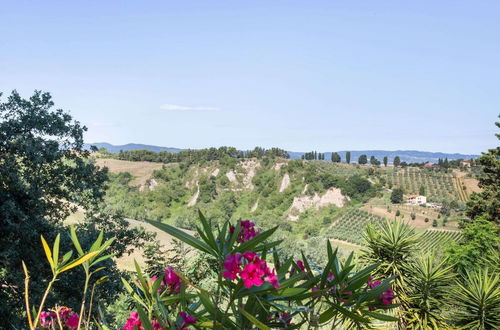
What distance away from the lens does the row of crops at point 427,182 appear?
9081 cm

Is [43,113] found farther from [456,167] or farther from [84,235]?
[456,167]

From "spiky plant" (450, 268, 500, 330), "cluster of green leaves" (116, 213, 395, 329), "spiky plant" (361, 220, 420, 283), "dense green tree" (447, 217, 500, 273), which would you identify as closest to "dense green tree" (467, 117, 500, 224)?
"dense green tree" (447, 217, 500, 273)

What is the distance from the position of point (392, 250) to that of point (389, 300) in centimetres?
582

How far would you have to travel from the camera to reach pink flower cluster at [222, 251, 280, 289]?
130cm

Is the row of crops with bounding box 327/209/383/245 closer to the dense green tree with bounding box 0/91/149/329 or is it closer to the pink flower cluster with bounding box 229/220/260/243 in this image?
the dense green tree with bounding box 0/91/149/329

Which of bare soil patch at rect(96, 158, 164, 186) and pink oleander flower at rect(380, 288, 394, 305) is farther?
bare soil patch at rect(96, 158, 164, 186)

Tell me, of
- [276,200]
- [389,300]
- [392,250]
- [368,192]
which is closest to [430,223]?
[368,192]

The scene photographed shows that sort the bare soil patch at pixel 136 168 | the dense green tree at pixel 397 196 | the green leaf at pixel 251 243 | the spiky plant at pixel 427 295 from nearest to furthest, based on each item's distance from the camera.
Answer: the green leaf at pixel 251 243
the spiky plant at pixel 427 295
the dense green tree at pixel 397 196
the bare soil patch at pixel 136 168

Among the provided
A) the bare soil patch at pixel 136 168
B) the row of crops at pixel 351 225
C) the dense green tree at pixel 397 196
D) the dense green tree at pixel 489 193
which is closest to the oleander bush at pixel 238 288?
the dense green tree at pixel 489 193

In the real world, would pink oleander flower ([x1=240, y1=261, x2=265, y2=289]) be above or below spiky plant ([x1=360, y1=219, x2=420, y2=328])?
above

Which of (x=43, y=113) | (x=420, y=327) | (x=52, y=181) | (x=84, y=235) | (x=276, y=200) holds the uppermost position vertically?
(x=43, y=113)

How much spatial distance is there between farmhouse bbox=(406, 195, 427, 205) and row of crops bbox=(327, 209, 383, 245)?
417 inches

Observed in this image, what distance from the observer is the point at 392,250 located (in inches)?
289

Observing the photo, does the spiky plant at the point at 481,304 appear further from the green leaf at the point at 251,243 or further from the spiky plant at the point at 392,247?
the green leaf at the point at 251,243
